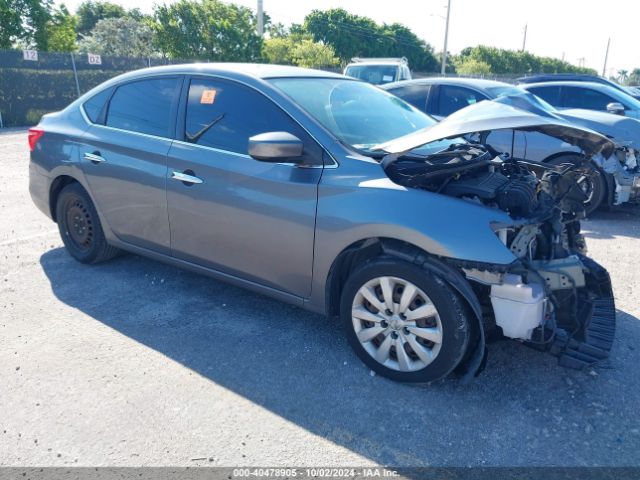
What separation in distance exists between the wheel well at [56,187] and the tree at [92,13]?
253ft

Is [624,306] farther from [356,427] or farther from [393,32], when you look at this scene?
[393,32]

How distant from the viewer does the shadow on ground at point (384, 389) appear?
255cm

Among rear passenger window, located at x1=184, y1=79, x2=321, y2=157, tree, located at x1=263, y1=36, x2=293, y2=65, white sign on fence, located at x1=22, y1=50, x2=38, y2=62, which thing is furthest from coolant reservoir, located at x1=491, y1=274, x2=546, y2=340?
tree, located at x1=263, y1=36, x2=293, y2=65

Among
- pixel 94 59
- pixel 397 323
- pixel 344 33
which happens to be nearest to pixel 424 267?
pixel 397 323

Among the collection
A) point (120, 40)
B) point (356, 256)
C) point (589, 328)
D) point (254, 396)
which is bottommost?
point (254, 396)

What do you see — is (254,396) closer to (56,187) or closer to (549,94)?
(56,187)

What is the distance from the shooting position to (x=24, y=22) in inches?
886

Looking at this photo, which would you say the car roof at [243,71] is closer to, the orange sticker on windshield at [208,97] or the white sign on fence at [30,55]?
the orange sticker on windshield at [208,97]

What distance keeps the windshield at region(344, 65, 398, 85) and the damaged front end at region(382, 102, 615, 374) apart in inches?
462

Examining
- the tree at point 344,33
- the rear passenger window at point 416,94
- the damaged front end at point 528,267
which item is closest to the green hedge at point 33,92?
the rear passenger window at point 416,94

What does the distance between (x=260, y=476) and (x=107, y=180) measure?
2.81 metres

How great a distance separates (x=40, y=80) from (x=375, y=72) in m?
11.9

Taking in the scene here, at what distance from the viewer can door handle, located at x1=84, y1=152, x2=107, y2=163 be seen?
167 inches

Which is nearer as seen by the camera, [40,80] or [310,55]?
[40,80]
